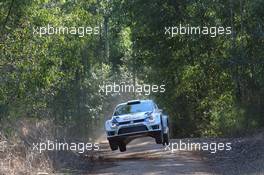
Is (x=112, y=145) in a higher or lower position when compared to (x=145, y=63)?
lower

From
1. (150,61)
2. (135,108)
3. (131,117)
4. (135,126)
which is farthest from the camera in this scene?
(150,61)

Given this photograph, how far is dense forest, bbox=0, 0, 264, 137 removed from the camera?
770 inches

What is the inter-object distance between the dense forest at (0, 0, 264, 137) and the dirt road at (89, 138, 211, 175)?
135 inches

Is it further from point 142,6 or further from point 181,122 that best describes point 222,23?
point 181,122

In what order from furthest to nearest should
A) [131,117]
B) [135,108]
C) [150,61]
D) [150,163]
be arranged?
[150,61] < [135,108] < [150,163] < [131,117]

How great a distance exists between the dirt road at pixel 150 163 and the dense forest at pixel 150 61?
3.43m

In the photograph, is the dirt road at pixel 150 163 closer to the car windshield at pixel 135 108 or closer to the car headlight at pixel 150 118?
the car headlight at pixel 150 118

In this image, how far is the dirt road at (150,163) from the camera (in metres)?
17.6

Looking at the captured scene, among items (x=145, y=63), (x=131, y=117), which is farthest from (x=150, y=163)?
(x=145, y=63)

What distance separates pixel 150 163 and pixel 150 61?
69.8 ft

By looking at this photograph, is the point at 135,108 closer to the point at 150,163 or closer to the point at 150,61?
the point at 150,163

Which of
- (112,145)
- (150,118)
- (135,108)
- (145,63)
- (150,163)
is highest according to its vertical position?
(145,63)

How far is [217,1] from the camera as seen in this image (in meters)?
31.4

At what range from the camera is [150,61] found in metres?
40.4
